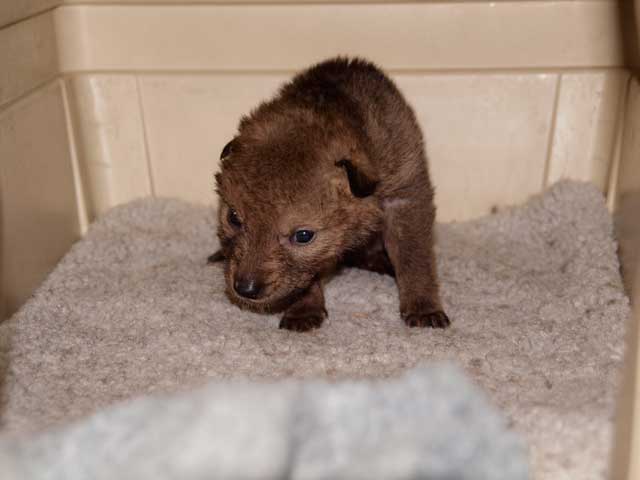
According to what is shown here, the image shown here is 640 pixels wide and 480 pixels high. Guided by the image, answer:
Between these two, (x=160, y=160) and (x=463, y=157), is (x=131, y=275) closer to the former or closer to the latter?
(x=160, y=160)

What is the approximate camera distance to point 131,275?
3.16 m

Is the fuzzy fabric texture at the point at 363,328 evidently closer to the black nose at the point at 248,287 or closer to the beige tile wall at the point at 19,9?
the black nose at the point at 248,287

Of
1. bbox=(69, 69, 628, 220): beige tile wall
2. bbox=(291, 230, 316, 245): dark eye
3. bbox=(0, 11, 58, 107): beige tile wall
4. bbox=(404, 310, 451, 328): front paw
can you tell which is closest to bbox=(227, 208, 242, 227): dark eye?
bbox=(291, 230, 316, 245): dark eye

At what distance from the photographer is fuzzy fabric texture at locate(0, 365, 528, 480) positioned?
136cm

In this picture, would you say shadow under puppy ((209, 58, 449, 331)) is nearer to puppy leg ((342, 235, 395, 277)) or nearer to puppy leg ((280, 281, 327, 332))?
puppy leg ((280, 281, 327, 332))

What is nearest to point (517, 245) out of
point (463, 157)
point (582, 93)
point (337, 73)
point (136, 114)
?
point (463, 157)

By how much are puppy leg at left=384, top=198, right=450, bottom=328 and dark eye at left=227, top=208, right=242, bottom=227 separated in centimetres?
60

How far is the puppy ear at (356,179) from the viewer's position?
250 centimetres

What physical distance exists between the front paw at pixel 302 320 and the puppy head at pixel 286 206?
0.68ft

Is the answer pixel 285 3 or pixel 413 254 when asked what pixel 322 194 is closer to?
pixel 413 254

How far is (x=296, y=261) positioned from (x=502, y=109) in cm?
146

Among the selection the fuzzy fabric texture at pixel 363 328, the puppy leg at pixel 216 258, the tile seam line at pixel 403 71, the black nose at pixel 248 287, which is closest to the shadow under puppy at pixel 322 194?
the black nose at pixel 248 287

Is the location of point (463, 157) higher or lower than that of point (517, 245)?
higher

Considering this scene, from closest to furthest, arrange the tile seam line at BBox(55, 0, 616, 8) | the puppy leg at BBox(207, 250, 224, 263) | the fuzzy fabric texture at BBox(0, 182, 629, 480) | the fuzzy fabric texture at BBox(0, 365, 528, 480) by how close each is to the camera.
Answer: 1. the fuzzy fabric texture at BBox(0, 365, 528, 480)
2. the fuzzy fabric texture at BBox(0, 182, 629, 480)
3. the puppy leg at BBox(207, 250, 224, 263)
4. the tile seam line at BBox(55, 0, 616, 8)
